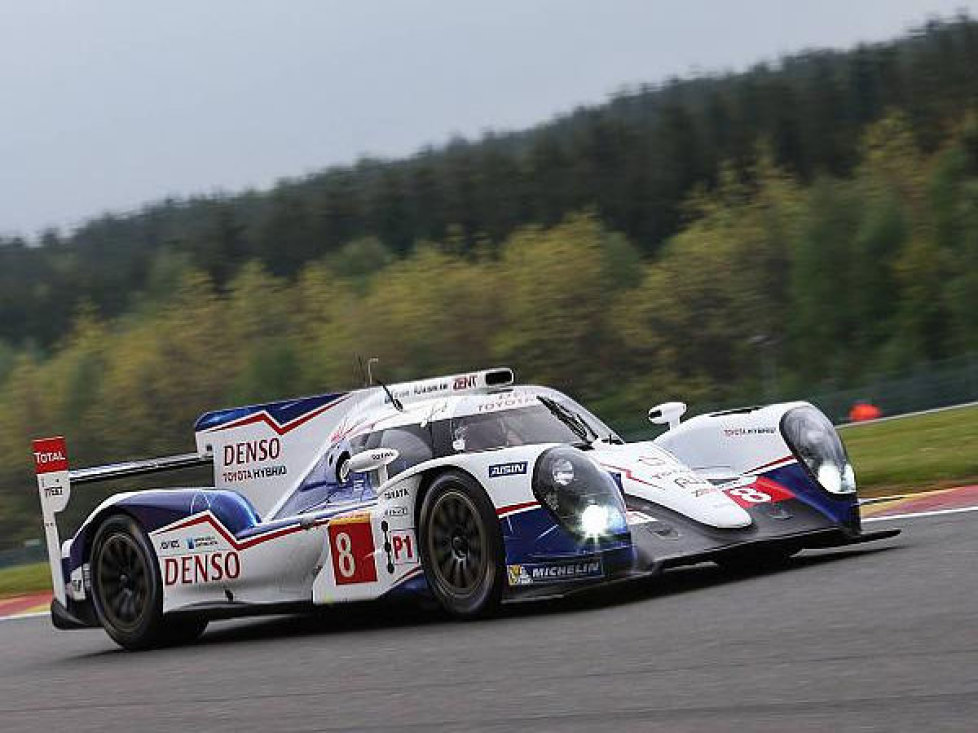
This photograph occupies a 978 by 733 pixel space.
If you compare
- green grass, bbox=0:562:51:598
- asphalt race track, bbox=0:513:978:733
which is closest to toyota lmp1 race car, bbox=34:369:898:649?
asphalt race track, bbox=0:513:978:733

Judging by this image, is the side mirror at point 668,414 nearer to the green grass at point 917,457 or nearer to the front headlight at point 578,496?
the front headlight at point 578,496

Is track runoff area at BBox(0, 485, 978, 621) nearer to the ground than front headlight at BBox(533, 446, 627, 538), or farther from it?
nearer to the ground

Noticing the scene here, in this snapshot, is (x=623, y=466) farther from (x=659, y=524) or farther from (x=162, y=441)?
(x=162, y=441)

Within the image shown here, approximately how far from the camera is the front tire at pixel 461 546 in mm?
8250

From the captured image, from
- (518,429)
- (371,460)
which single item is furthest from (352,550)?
(518,429)

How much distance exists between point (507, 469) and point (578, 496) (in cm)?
35

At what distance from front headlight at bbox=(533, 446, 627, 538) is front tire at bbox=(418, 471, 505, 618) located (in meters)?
0.28

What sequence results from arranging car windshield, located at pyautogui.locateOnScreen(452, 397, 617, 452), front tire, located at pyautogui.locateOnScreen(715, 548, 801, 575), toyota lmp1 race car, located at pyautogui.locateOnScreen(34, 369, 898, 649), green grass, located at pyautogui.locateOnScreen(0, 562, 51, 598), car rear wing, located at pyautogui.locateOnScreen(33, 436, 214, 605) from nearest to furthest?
toyota lmp1 race car, located at pyautogui.locateOnScreen(34, 369, 898, 649)
car windshield, located at pyautogui.locateOnScreen(452, 397, 617, 452)
front tire, located at pyautogui.locateOnScreen(715, 548, 801, 575)
car rear wing, located at pyautogui.locateOnScreen(33, 436, 214, 605)
green grass, located at pyautogui.locateOnScreen(0, 562, 51, 598)

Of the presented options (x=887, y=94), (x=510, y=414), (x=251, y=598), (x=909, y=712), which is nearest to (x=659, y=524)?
(x=510, y=414)

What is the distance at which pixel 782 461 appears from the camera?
9.21 m

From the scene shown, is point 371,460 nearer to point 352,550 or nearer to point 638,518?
point 352,550

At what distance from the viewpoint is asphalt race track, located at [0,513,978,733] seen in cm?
530

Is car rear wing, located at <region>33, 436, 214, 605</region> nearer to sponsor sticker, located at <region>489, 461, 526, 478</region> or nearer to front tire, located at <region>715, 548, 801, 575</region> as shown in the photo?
sponsor sticker, located at <region>489, 461, 526, 478</region>

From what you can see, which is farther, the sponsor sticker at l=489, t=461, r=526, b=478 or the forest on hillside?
the forest on hillside
